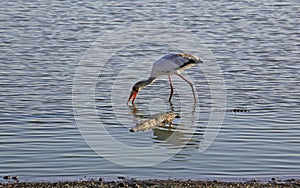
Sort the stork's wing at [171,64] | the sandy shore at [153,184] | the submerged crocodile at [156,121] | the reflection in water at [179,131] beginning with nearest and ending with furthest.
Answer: the sandy shore at [153,184]
the reflection in water at [179,131]
the submerged crocodile at [156,121]
the stork's wing at [171,64]

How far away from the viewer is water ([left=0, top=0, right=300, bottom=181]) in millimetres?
8906

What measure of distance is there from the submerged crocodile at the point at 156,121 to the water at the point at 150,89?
0.15 meters

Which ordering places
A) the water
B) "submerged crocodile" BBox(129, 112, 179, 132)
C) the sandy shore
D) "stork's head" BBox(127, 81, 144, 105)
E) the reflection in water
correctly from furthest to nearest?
"stork's head" BBox(127, 81, 144, 105)
"submerged crocodile" BBox(129, 112, 179, 132)
the reflection in water
the water
the sandy shore

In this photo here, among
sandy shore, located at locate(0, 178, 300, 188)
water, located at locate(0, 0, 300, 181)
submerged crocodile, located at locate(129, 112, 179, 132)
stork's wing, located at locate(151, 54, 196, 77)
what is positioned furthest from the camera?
stork's wing, located at locate(151, 54, 196, 77)

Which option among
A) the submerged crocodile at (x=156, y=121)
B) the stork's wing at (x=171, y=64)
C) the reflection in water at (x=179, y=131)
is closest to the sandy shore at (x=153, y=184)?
the reflection in water at (x=179, y=131)

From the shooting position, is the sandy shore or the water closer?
the sandy shore

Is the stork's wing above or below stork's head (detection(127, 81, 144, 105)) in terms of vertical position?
above

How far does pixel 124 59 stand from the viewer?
16.9 metres

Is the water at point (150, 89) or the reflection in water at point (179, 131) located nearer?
the water at point (150, 89)

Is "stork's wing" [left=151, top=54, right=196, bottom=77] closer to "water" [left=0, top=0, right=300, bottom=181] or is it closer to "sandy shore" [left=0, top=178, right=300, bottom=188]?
"water" [left=0, top=0, right=300, bottom=181]

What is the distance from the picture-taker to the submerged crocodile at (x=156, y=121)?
35.1 ft

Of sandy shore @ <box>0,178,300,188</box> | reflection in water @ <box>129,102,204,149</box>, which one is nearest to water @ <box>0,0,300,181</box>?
reflection in water @ <box>129,102,204,149</box>

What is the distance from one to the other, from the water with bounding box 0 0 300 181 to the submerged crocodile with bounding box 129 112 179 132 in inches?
6.1

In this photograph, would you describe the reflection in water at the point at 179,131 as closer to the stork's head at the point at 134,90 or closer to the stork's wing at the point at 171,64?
the stork's head at the point at 134,90
